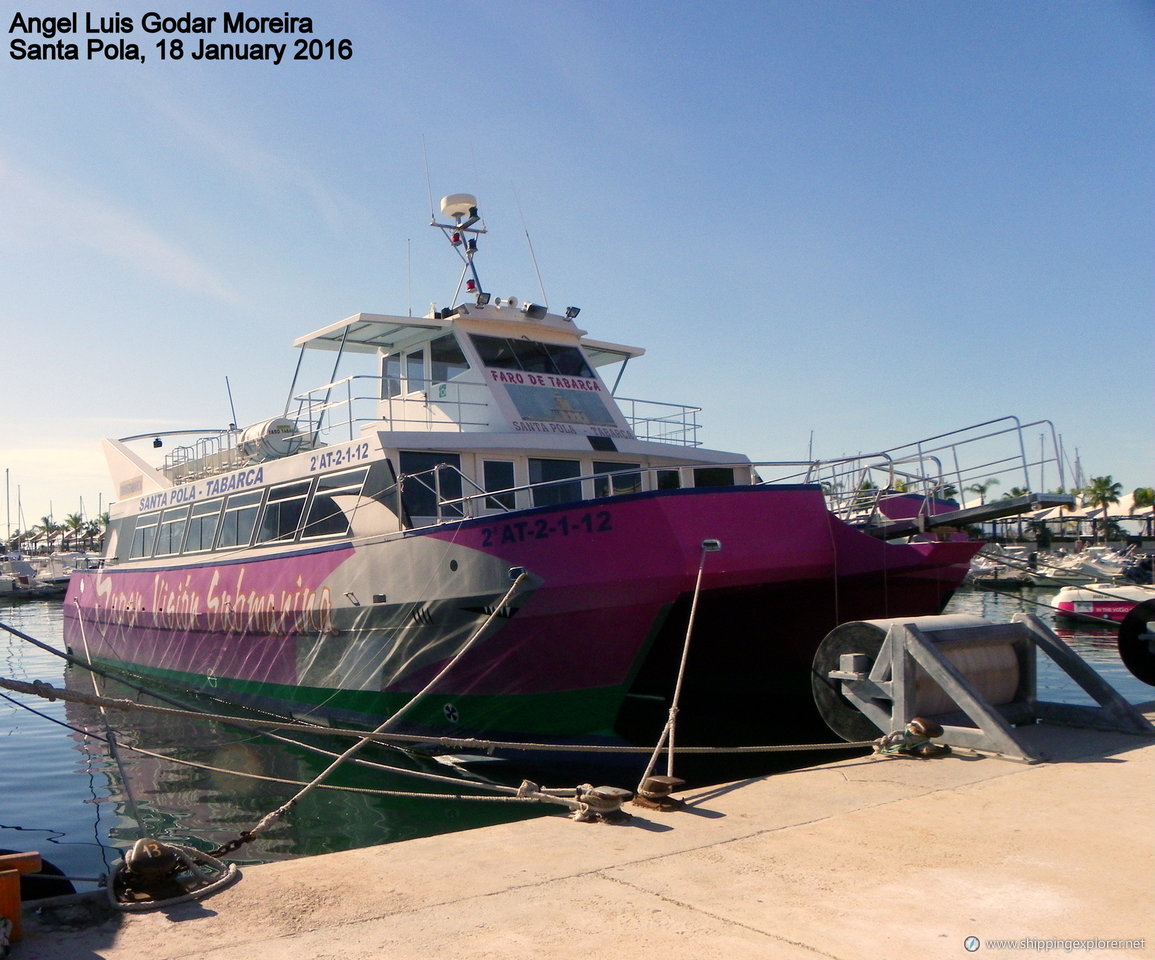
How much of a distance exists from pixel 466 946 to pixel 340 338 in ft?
36.0

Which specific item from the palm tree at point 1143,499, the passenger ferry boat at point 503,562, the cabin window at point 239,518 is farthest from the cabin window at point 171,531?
the palm tree at point 1143,499

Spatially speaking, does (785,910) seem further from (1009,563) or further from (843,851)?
(1009,563)

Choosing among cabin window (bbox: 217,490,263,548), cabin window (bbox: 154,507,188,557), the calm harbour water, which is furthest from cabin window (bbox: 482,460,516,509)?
cabin window (bbox: 154,507,188,557)

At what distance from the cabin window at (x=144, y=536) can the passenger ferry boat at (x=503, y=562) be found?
1508 millimetres

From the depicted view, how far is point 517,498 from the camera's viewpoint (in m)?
11.5

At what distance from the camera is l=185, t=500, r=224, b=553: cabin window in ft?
49.5

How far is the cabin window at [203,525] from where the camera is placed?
49.5 ft

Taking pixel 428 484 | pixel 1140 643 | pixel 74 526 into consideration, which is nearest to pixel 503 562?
pixel 428 484

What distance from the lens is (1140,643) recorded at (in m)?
9.20

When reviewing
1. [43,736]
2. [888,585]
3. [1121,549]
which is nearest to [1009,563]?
[888,585]

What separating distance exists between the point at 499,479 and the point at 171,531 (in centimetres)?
809

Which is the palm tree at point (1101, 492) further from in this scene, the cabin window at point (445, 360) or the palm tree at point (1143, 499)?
the cabin window at point (445, 360)

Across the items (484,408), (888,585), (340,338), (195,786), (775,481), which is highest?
(340,338)

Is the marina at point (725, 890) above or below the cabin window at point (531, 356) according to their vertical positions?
below
